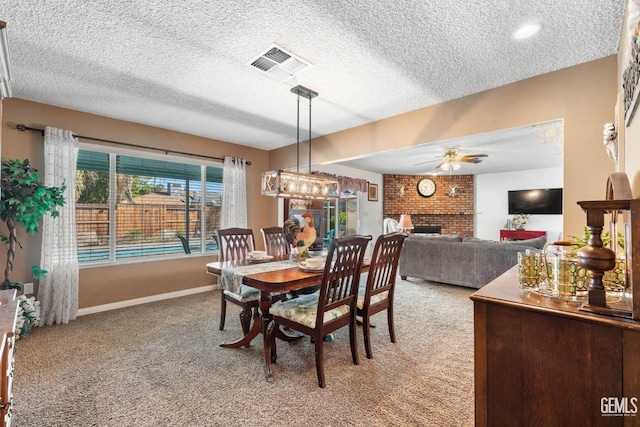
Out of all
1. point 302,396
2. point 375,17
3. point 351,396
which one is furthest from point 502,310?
point 375,17

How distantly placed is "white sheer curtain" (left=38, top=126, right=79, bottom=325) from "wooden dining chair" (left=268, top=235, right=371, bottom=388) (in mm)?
2586

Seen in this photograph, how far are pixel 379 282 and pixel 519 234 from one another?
6617 mm

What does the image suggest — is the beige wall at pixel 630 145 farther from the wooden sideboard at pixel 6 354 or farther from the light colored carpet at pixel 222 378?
the wooden sideboard at pixel 6 354

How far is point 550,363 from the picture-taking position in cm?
92

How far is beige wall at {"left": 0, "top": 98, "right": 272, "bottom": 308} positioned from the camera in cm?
304

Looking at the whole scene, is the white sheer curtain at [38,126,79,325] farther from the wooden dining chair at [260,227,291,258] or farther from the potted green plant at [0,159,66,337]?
the wooden dining chair at [260,227,291,258]

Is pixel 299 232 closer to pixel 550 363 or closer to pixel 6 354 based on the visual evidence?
pixel 6 354

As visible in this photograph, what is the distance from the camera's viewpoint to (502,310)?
998 mm

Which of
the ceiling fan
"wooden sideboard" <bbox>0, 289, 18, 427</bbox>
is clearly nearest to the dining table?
"wooden sideboard" <bbox>0, 289, 18, 427</bbox>

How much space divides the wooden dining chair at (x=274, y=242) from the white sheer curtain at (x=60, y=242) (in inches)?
83.9

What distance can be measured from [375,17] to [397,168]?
573 centimetres

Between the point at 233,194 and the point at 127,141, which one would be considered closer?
the point at 127,141

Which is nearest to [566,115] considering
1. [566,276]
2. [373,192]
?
[566,276]

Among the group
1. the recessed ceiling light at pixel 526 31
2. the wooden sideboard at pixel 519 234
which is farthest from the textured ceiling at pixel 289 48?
the wooden sideboard at pixel 519 234
